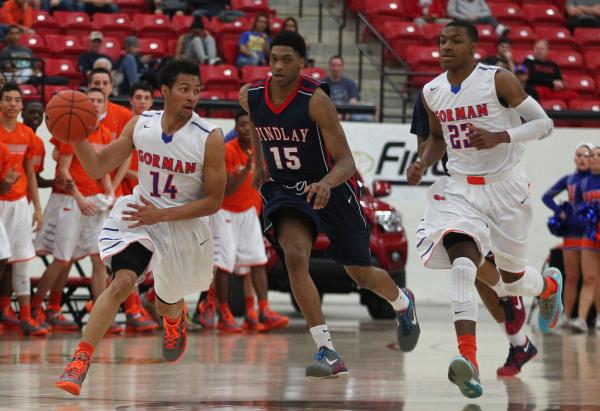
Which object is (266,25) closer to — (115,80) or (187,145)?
(115,80)

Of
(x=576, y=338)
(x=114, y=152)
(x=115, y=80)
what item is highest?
(x=114, y=152)

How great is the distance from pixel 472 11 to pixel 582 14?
2189 millimetres

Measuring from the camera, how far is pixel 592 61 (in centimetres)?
2177

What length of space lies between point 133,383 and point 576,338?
6.29m

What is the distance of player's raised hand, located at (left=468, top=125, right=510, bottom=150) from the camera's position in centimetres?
795

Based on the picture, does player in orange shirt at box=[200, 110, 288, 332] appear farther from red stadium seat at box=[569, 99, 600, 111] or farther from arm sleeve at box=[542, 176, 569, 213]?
red stadium seat at box=[569, 99, 600, 111]

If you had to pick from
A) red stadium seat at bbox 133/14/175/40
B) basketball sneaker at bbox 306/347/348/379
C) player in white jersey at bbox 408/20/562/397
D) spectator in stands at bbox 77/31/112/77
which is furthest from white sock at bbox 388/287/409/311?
red stadium seat at bbox 133/14/175/40

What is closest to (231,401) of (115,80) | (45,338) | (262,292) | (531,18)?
(45,338)

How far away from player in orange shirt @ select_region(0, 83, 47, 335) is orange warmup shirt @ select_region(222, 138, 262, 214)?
6.55ft

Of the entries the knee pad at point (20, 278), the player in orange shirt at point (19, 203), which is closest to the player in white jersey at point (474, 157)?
the player in orange shirt at point (19, 203)

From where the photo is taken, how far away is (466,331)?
7699 millimetres

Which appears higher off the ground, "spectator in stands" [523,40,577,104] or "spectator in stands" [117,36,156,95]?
"spectator in stands" [117,36,156,95]

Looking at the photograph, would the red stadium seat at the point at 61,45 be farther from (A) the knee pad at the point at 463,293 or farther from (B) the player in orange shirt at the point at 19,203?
(A) the knee pad at the point at 463,293

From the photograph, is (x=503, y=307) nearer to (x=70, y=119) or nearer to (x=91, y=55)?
(x=70, y=119)
